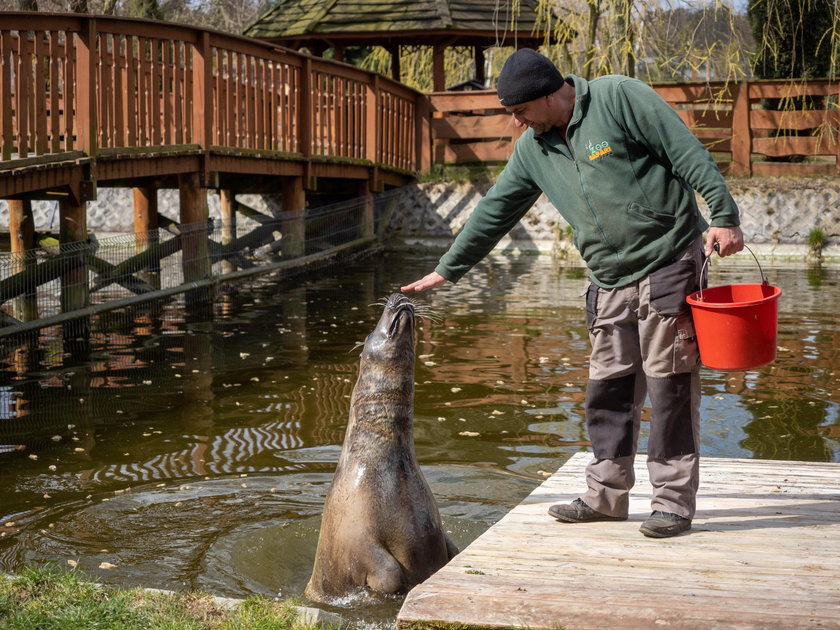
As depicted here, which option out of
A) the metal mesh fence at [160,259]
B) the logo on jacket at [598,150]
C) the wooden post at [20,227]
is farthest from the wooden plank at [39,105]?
the logo on jacket at [598,150]

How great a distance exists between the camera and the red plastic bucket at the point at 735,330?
3.92 m

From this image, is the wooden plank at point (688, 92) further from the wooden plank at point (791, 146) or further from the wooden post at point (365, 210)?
the wooden post at point (365, 210)

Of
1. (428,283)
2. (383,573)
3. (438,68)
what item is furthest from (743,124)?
(383,573)

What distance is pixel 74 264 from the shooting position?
10398 millimetres

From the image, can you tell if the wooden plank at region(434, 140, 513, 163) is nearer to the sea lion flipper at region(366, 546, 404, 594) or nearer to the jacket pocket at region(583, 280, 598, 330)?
the jacket pocket at region(583, 280, 598, 330)

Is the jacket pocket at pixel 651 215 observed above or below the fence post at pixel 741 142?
below

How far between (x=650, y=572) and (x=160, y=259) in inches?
383

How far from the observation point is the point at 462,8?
21891mm

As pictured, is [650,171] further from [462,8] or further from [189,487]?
[462,8]

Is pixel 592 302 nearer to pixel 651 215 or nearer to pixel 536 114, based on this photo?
pixel 651 215

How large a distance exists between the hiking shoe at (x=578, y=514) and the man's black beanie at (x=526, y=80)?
1638 millimetres

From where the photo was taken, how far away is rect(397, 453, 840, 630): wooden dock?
3393mm

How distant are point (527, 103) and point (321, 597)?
213 centimetres

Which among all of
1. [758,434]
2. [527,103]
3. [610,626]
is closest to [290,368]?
[758,434]
